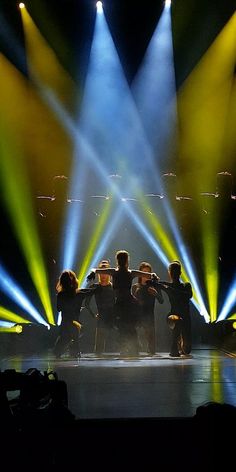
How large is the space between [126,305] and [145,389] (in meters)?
3.37

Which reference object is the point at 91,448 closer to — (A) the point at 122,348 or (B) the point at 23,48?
(A) the point at 122,348

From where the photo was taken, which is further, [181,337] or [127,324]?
[181,337]

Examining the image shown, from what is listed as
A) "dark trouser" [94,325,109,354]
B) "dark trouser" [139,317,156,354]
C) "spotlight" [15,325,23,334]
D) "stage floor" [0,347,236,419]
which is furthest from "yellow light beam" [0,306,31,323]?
"stage floor" [0,347,236,419]

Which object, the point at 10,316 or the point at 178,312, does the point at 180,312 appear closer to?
the point at 178,312

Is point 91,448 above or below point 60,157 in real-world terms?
below

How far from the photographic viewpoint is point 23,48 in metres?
9.66

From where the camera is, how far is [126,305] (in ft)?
22.3

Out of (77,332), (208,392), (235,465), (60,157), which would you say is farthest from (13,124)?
(235,465)

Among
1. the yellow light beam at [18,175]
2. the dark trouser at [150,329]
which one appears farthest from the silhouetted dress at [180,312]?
the yellow light beam at [18,175]

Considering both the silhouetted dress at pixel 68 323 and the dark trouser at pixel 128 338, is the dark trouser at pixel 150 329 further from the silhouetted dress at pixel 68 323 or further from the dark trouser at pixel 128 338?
the silhouetted dress at pixel 68 323

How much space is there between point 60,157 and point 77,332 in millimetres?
4522

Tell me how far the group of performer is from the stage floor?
1.45 m

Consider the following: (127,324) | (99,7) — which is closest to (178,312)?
(127,324)

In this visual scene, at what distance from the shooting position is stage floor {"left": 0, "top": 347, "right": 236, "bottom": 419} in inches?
98.3
